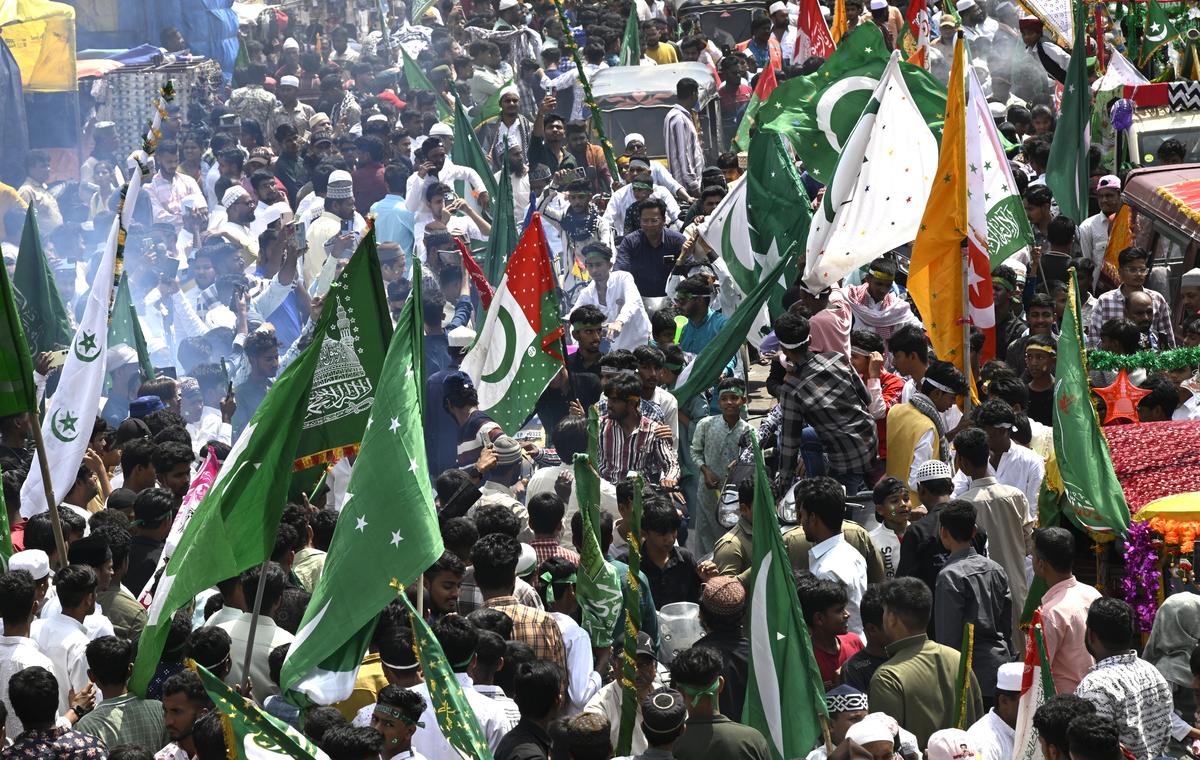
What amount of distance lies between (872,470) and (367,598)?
3.74 metres

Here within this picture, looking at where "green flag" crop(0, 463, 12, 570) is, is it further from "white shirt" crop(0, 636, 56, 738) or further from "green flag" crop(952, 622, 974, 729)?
"green flag" crop(952, 622, 974, 729)

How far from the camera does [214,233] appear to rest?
15.2 metres

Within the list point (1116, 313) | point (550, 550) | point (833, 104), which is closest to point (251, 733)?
point (550, 550)

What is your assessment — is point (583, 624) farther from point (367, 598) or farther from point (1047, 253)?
point (1047, 253)

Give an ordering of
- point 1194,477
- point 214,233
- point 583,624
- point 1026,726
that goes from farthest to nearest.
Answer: point 214,233 → point 1194,477 → point 583,624 → point 1026,726

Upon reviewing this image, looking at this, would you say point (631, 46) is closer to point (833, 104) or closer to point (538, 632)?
point (833, 104)

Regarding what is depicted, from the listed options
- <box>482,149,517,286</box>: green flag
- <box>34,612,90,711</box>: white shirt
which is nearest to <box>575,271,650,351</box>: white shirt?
<box>482,149,517,286</box>: green flag

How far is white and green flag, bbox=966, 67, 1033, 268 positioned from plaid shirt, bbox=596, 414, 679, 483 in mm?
2229

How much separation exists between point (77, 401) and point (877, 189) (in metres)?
4.68

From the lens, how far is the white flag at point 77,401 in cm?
895

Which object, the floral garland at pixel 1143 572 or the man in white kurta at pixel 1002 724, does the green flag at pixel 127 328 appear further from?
the man in white kurta at pixel 1002 724

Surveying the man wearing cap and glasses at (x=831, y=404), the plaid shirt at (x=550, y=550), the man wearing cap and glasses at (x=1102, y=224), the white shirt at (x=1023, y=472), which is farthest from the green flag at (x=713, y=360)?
the man wearing cap and glasses at (x=1102, y=224)

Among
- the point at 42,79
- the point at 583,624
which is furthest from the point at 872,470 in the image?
the point at 42,79

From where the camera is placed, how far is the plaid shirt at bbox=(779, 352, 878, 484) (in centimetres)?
912
